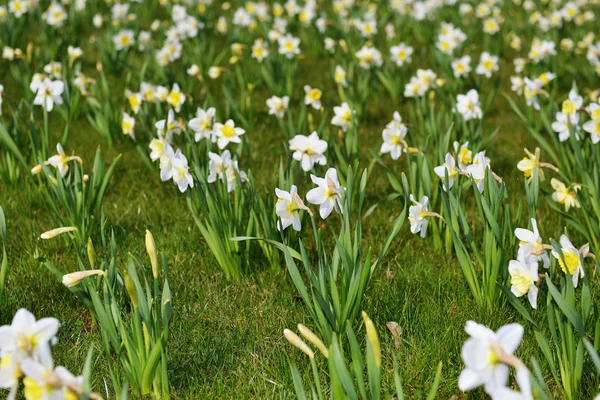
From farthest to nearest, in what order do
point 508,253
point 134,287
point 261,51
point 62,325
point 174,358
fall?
point 261,51 → point 508,253 → point 62,325 → point 174,358 → point 134,287

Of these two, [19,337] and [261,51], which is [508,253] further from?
[261,51]

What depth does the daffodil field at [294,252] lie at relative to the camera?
1917 mm

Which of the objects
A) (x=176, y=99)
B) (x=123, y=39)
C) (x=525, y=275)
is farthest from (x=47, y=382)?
(x=123, y=39)

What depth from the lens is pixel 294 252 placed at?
Result: 2.42m

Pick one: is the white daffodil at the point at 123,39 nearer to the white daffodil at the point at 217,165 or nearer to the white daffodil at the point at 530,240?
the white daffodil at the point at 217,165

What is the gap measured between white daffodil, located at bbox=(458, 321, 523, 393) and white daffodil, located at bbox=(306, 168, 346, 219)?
Result: 970 mm

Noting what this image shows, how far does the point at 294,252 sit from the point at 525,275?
831 millimetres

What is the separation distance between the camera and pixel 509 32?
716 cm

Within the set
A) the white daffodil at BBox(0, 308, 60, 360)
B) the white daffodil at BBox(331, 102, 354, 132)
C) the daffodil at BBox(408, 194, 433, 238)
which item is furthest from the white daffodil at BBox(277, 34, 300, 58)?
the white daffodil at BBox(0, 308, 60, 360)

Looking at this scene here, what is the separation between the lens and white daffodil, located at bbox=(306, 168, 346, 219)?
2252mm

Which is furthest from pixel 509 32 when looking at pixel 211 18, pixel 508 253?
pixel 508 253

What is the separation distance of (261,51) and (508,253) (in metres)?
3.25

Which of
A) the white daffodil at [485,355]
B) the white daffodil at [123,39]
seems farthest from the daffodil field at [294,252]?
the white daffodil at [123,39]

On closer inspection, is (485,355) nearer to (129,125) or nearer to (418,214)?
(418,214)
